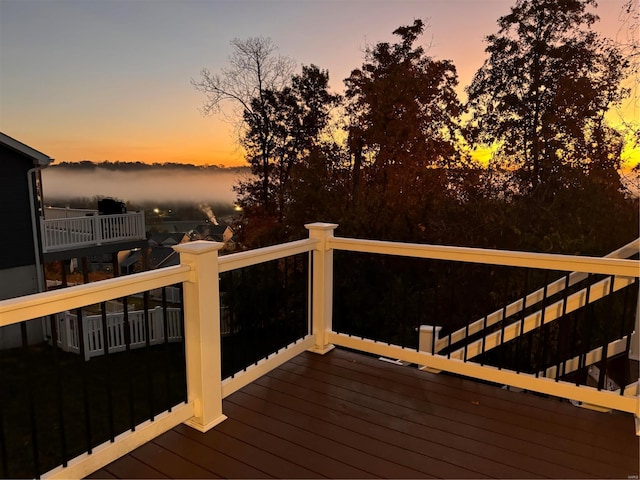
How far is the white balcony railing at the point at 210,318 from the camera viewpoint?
178 cm

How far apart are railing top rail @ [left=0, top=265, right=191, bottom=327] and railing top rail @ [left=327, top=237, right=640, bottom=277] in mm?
1383

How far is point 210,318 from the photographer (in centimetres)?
229

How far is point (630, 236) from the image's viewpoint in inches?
227

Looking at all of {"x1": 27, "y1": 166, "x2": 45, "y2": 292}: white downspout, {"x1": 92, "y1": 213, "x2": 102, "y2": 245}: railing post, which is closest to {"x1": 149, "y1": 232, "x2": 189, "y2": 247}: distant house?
{"x1": 92, "y1": 213, "x2": 102, "y2": 245}: railing post

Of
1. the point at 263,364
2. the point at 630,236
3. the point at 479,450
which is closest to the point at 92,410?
the point at 263,364

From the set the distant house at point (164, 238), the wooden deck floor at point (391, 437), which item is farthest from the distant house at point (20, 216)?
the wooden deck floor at point (391, 437)

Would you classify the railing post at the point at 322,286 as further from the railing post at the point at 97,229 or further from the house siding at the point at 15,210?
the railing post at the point at 97,229

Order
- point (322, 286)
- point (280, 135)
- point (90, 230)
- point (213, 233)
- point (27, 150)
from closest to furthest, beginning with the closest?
point (322, 286), point (27, 150), point (213, 233), point (90, 230), point (280, 135)

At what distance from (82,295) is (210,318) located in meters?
0.70

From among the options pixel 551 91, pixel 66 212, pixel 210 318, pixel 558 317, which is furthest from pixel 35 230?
pixel 551 91

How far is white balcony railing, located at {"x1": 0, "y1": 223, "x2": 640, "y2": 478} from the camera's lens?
1784 millimetres

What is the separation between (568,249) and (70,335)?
9.67 m

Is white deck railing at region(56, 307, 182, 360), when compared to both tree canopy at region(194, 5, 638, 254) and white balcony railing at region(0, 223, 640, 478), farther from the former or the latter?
white balcony railing at region(0, 223, 640, 478)

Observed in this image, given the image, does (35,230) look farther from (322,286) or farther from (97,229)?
(322,286)
